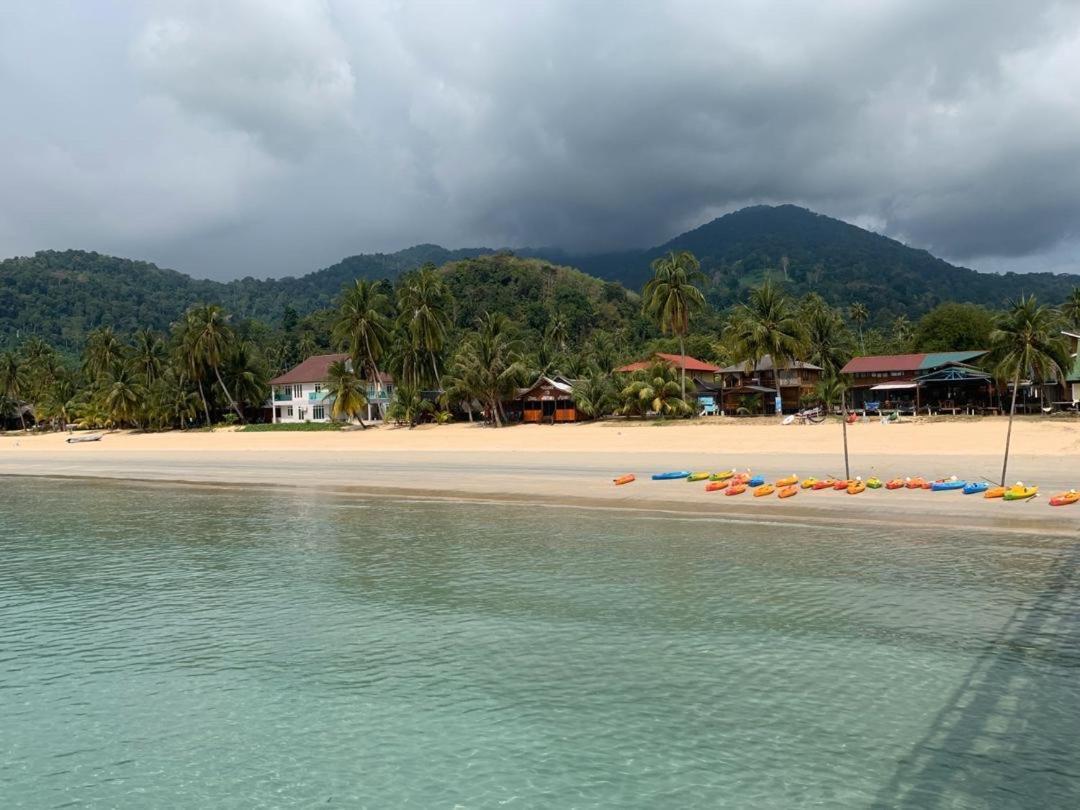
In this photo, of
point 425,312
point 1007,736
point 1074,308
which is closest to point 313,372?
point 425,312

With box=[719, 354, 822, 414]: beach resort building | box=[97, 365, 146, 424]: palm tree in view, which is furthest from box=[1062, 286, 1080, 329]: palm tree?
box=[97, 365, 146, 424]: palm tree

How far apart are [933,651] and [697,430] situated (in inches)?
1313

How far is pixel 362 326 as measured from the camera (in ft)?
204

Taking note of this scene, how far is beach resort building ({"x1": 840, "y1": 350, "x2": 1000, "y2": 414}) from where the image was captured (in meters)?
51.6

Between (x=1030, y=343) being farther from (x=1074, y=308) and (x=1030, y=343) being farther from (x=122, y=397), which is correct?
(x=122, y=397)

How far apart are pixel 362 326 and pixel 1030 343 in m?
44.6

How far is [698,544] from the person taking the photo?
54.3ft

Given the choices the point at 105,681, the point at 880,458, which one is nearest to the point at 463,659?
the point at 105,681

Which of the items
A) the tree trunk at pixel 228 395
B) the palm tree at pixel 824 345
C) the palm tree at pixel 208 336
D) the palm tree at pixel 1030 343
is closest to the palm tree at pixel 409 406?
the tree trunk at pixel 228 395

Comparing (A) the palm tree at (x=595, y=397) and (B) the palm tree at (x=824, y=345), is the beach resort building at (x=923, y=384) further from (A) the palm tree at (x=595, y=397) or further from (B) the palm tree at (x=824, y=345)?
(A) the palm tree at (x=595, y=397)

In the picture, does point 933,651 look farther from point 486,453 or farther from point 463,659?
point 486,453

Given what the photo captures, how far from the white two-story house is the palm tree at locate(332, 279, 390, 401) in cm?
564

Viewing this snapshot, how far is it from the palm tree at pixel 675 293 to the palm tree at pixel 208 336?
1471 inches

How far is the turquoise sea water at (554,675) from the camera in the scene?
6770 mm
